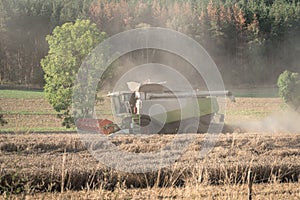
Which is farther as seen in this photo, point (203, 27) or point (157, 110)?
point (203, 27)

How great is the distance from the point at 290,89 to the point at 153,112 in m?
36.5

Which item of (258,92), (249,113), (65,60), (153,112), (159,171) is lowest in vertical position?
(249,113)

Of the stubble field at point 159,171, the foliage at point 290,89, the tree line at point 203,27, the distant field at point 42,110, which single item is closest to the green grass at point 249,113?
the distant field at point 42,110

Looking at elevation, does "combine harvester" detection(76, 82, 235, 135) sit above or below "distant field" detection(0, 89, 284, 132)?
above

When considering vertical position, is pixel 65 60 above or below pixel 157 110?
above

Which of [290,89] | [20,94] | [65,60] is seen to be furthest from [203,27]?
[65,60]

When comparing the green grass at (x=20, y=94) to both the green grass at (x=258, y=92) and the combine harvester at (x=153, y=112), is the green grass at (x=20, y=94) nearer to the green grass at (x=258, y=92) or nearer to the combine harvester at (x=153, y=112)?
the green grass at (x=258, y=92)

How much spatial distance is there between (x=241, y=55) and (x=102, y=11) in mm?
23924

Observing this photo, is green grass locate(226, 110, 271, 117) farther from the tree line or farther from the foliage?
the tree line

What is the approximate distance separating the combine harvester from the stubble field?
566 cm

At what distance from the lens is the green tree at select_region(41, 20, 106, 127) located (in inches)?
1177

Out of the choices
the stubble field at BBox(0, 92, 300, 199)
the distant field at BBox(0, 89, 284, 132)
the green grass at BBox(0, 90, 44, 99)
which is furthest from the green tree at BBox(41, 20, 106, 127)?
the stubble field at BBox(0, 92, 300, 199)

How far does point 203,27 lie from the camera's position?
225ft

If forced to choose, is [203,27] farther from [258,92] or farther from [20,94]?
[20,94]
